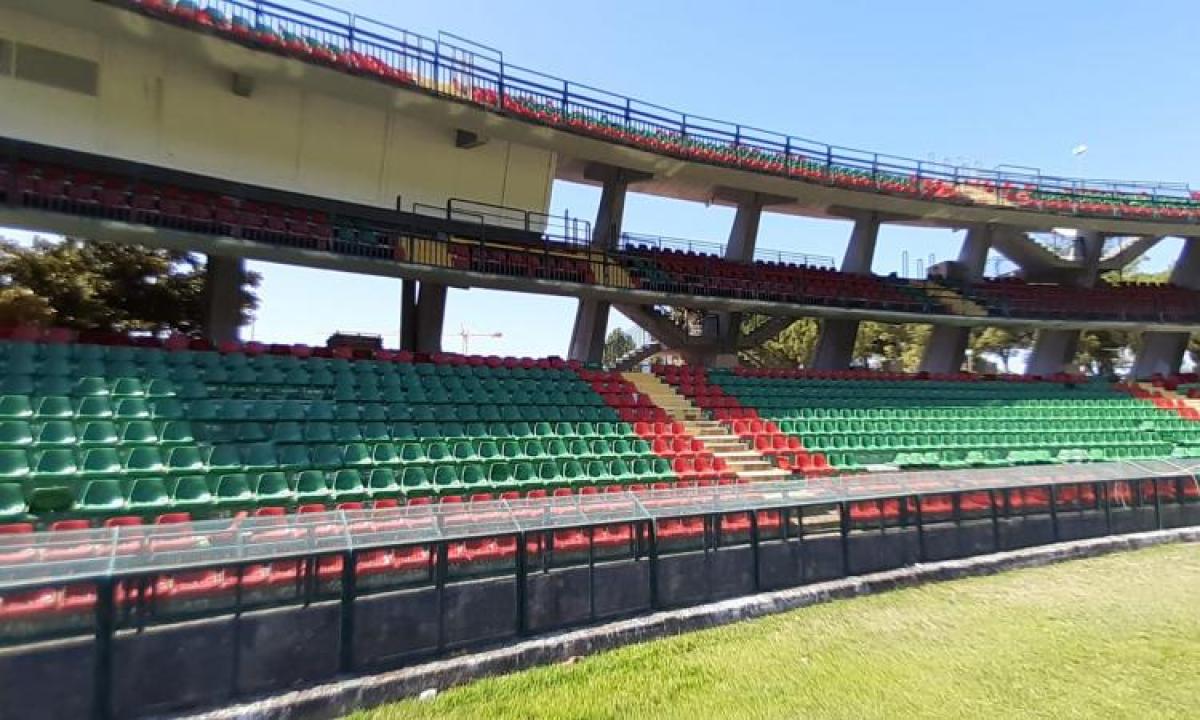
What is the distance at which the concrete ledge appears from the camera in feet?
12.1

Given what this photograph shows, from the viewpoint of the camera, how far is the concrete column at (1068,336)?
23.3m

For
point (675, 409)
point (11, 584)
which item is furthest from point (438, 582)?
point (675, 409)

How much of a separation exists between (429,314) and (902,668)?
41.1 feet

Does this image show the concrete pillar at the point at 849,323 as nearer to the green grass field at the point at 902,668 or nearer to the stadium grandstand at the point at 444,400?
the stadium grandstand at the point at 444,400

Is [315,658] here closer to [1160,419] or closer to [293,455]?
[293,455]

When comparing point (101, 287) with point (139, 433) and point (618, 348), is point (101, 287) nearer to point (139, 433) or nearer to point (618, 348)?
point (139, 433)

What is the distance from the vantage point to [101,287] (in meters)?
18.1

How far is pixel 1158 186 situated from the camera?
2231 cm

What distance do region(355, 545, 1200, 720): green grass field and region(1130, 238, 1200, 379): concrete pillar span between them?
24.2 meters

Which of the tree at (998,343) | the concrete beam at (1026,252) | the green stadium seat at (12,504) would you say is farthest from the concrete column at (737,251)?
the tree at (998,343)

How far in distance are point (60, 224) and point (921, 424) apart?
16871 millimetres

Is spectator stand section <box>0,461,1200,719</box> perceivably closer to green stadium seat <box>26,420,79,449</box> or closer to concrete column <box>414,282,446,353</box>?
green stadium seat <box>26,420,79,449</box>

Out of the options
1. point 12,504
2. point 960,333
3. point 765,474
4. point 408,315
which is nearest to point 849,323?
point 960,333

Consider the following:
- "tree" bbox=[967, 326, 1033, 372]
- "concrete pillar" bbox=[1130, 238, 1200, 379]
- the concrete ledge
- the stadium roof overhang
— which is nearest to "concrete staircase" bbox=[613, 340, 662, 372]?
the stadium roof overhang
